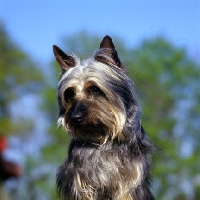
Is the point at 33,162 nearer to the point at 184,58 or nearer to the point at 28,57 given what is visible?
the point at 28,57

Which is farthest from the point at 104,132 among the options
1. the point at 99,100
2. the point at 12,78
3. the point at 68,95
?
the point at 12,78

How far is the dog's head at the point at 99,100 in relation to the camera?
26.3 feet

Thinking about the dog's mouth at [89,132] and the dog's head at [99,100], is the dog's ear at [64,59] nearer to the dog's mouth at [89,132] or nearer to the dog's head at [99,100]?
the dog's head at [99,100]

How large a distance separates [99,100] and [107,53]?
59 centimetres

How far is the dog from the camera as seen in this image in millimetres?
8047

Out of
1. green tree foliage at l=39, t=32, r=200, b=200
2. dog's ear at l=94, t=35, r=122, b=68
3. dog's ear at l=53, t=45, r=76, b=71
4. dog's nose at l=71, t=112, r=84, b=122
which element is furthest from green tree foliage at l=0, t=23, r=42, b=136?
dog's nose at l=71, t=112, r=84, b=122

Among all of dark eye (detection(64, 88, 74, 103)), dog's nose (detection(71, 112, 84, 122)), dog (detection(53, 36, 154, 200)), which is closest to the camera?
dog's nose (detection(71, 112, 84, 122))

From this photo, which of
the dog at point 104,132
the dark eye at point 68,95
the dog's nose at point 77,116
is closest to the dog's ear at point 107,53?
the dog at point 104,132

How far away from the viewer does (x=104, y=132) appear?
26.7 feet

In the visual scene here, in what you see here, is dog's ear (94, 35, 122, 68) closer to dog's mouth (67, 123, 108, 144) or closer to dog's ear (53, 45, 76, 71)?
dog's ear (53, 45, 76, 71)

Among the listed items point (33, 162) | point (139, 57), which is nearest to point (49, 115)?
point (33, 162)

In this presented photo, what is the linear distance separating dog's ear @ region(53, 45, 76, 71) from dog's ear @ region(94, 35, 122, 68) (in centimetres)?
40

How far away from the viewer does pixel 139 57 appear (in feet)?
124

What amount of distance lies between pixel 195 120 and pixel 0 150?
2058 centimetres
